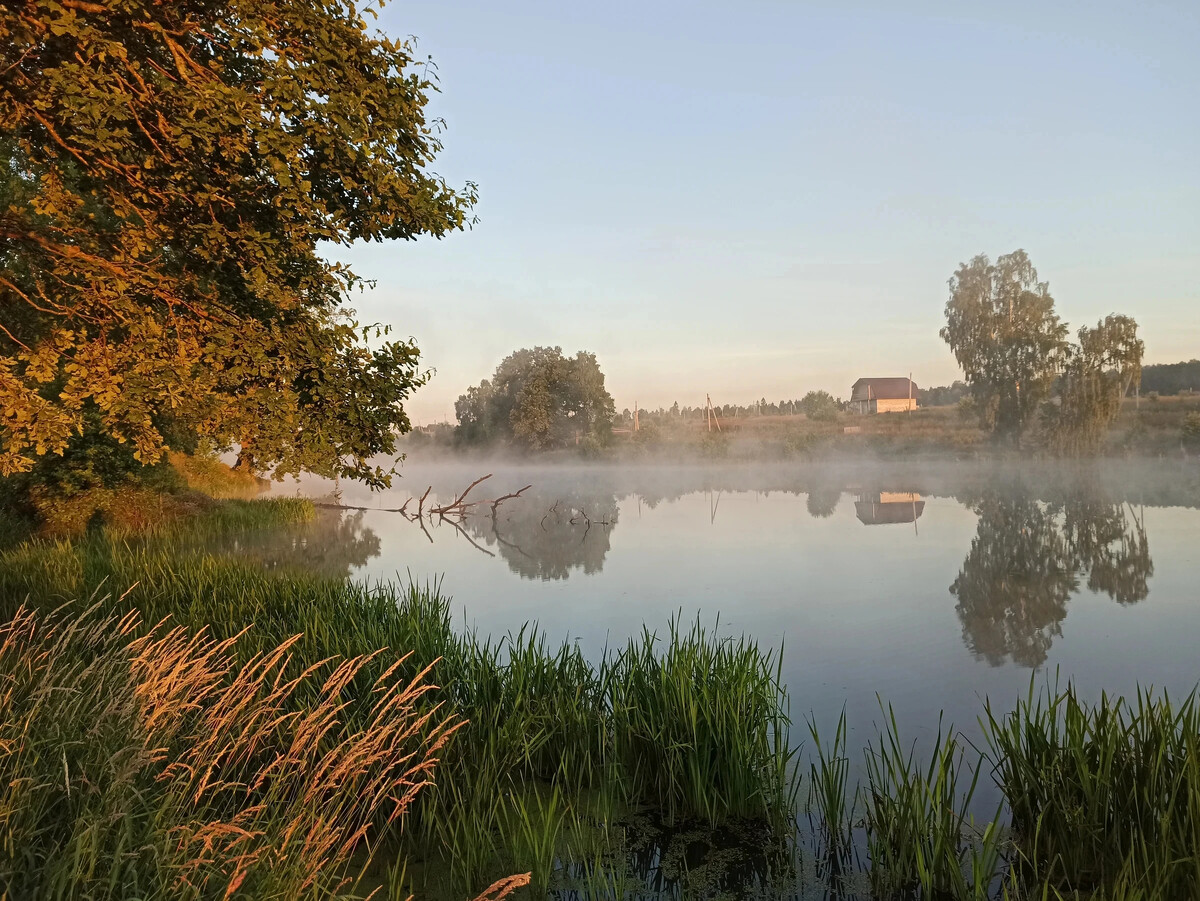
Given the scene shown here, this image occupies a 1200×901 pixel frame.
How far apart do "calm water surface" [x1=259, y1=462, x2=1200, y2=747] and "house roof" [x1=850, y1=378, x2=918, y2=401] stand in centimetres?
4865

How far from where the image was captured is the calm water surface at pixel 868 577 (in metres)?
9.30

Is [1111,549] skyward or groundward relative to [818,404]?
groundward

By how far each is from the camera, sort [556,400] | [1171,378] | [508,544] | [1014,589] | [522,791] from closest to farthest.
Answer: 1. [522,791]
2. [1014,589]
3. [508,544]
4. [556,400]
5. [1171,378]

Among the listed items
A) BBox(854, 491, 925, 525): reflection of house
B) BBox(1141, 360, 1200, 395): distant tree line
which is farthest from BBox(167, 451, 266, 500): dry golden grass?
BBox(1141, 360, 1200, 395): distant tree line

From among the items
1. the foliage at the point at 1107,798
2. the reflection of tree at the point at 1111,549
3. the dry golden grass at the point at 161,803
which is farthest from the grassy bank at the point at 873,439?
the dry golden grass at the point at 161,803

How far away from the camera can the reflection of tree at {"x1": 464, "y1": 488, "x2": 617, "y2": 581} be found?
61.8 ft

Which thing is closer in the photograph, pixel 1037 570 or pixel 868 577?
pixel 868 577

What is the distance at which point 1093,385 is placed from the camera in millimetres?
46312

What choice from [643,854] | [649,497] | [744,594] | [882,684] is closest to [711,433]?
[649,497]

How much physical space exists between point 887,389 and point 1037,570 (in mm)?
73413

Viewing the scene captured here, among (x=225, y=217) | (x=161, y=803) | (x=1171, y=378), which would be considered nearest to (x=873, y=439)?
(x=1171, y=378)

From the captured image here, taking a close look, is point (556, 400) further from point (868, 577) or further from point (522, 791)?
point (522, 791)

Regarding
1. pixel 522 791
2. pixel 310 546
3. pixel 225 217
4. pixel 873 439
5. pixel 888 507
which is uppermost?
pixel 225 217

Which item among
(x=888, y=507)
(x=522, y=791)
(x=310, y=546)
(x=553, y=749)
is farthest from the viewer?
(x=888, y=507)
